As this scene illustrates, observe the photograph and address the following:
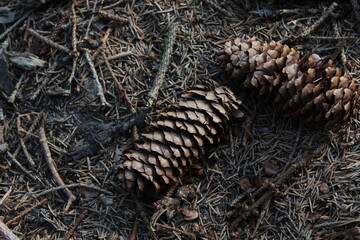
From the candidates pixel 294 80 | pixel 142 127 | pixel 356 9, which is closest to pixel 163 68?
pixel 142 127

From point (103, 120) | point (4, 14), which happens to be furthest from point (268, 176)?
point (4, 14)

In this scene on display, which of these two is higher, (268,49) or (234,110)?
(268,49)

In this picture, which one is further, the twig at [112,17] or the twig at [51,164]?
the twig at [112,17]

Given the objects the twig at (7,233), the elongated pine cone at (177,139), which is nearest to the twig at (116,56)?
the elongated pine cone at (177,139)

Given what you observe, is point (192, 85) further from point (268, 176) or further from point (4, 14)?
point (4, 14)

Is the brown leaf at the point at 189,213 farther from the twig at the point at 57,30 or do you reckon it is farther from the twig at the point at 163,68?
the twig at the point at 57,30

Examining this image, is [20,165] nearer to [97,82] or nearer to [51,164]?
[51,164]

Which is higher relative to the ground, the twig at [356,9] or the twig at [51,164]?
the twig at [356,9]
